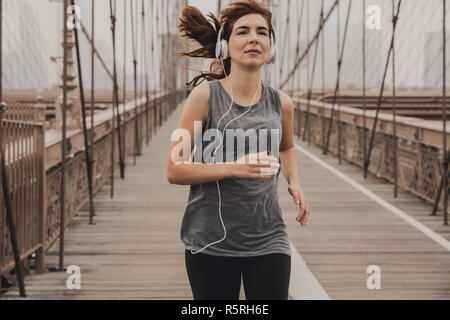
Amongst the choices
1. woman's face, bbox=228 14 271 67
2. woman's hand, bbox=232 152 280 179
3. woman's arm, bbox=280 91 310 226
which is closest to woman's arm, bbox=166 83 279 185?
woman's hand, bbox=232 152 280 179

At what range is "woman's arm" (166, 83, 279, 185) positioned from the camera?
5.11 feet

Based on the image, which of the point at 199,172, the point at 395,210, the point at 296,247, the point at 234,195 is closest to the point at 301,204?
the point at 234,195

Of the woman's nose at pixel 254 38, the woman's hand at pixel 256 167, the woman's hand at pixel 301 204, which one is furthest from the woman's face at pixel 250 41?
the woman's hand at pixel 301 204

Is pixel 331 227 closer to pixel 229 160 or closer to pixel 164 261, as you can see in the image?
pixel 164 261

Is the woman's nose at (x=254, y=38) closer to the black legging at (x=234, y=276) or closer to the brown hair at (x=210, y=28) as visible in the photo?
the brown hair at (x=210, y=28)

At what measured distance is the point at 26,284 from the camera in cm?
367

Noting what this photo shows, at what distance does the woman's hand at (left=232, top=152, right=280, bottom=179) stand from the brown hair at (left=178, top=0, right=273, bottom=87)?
337 millimetres

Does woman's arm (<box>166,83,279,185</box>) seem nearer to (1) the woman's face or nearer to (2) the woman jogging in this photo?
(2) the woman jogging

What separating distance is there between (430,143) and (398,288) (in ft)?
7.93

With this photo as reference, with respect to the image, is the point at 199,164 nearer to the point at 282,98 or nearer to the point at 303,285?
the point at 282,98

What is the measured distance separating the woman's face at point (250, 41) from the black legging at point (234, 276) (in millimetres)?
470

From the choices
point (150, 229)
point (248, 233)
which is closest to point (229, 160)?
point (248, 233)

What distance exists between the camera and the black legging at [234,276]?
168 centimetres

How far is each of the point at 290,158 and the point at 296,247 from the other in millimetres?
2686
